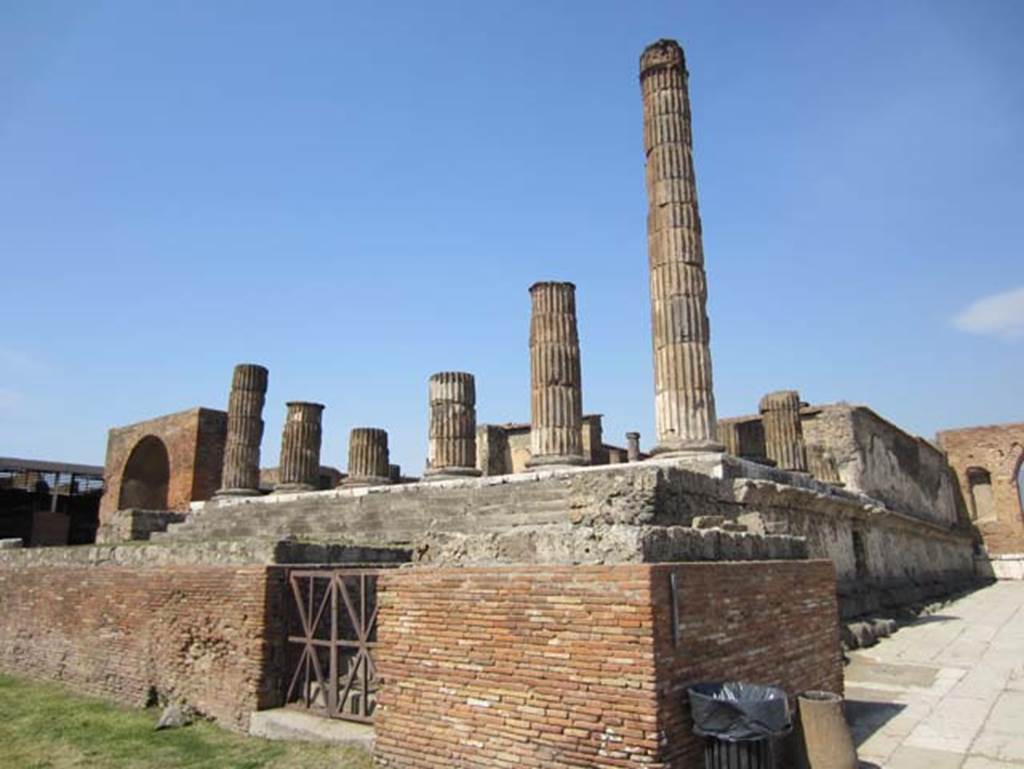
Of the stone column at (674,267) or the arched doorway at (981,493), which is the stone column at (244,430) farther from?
the arched doorway at (981,493)

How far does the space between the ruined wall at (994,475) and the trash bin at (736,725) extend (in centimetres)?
3031

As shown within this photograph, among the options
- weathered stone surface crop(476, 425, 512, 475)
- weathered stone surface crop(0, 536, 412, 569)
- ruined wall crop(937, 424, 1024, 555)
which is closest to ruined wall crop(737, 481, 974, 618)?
weathered stone surface crop(0, 536, 412, 569)

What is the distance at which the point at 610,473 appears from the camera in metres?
8.45

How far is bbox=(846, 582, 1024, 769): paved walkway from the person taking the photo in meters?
5.26

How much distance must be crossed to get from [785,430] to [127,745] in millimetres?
12310

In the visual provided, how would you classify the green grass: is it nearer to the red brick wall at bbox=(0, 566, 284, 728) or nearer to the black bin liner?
the red brick wall at bbox=(0, 566, 284, 728)

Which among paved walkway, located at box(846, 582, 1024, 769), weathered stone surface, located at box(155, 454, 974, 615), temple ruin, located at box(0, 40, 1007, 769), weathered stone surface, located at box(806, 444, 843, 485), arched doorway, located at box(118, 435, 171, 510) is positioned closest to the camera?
temple ruin, located at box(0, 40, 1007, 769)

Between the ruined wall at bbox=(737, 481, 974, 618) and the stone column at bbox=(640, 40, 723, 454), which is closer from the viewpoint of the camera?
the ruined wall at bbox=(737, 481, 974, 618)

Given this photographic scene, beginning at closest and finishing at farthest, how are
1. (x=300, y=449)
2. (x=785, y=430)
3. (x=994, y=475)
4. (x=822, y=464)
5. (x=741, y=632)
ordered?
(x=741, y=632)
(x=785, y=430)
(x=300, y=449)
(x=822, y=464)
(x=994, y=475)

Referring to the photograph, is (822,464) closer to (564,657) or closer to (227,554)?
(227,554)

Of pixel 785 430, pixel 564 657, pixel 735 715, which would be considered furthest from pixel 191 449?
pixel 735 715

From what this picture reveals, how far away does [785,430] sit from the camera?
1458 cm

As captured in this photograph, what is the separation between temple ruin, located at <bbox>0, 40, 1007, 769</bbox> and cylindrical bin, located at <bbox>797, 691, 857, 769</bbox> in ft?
1.31

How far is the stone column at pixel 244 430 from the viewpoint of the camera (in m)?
16.1
